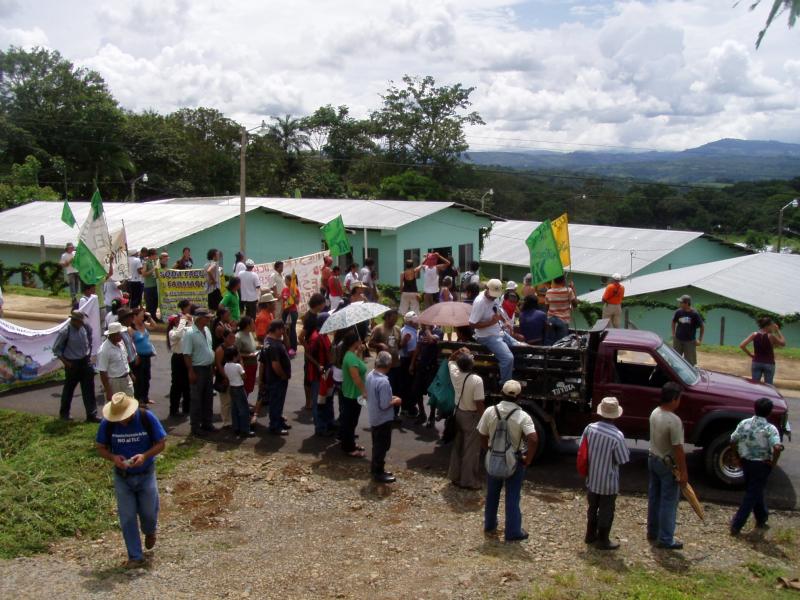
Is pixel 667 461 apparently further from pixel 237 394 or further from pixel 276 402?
pixel 237 394

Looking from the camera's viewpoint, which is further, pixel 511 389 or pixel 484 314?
pixel 484 314

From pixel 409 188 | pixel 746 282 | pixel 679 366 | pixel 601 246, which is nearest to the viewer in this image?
pixel 679 366

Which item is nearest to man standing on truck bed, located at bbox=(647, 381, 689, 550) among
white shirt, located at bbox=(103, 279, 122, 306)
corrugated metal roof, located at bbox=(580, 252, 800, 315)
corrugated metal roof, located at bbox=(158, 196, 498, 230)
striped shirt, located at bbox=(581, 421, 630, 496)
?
striped shirt, located at bbox=(581, 421, 630, 496)

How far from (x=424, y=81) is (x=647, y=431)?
59732mm

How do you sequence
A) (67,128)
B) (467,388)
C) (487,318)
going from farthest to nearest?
(67,128), (487,318), (467,388)

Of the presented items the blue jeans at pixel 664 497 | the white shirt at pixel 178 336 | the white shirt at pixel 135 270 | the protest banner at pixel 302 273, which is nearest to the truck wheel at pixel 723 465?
the blue jeans at pixel 664 497

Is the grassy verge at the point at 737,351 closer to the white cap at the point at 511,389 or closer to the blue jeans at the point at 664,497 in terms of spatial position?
the blue jeans at the point at 664,497

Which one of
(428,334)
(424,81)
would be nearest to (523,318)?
(428,334)

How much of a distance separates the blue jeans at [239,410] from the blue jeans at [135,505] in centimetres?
335

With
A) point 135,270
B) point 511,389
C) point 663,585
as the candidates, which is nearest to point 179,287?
point 135,270

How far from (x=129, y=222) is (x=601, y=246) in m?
28.5

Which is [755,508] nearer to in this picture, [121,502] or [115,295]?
[121,502]

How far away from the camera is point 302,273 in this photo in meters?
18.5

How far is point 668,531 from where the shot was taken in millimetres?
7809
